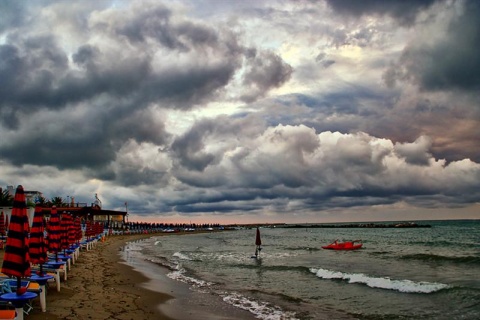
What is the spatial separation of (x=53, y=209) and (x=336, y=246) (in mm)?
37463

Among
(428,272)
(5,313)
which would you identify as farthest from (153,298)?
(428,272)

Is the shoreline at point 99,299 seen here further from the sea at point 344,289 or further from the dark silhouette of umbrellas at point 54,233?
the sea at point 344,289

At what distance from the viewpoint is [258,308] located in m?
14.9

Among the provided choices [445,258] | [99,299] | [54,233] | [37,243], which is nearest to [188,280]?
[99,299]

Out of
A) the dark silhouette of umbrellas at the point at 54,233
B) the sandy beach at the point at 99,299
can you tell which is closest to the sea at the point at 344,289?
the sandy beach at the point at 99,299

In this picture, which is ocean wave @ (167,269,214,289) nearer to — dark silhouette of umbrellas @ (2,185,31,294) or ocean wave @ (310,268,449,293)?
ocean wave @ (310,268,449,293)

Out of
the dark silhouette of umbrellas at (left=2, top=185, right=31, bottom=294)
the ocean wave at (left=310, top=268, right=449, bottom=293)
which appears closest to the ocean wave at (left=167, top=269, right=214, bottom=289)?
the ocean wave at (left=310, top=268, right=449, bottom=293)

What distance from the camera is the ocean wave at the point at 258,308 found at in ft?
44.5

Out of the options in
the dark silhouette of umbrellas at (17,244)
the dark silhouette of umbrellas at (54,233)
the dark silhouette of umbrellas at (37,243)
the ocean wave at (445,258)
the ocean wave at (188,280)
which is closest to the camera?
the dark silhouette of umbrellas at (17,244)

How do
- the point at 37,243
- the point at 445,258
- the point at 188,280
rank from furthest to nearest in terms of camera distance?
the point at 445,258
the point at 188,280
the point at 37,243

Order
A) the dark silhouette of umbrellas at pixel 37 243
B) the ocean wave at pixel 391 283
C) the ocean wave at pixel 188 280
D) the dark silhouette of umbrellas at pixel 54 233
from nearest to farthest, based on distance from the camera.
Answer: the dark silhouette of umbrellas at pixel 37 243 < the dark silhouette of umbrellas at pixel 54 233 < the ocean wave at pixel 391 283 < the ocean wave at pixel 188 280

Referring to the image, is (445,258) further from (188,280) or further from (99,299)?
(99,299)

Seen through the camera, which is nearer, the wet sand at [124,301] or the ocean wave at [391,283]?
the wet sand at [124,301]

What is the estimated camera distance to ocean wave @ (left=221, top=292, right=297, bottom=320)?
44.5 ft
